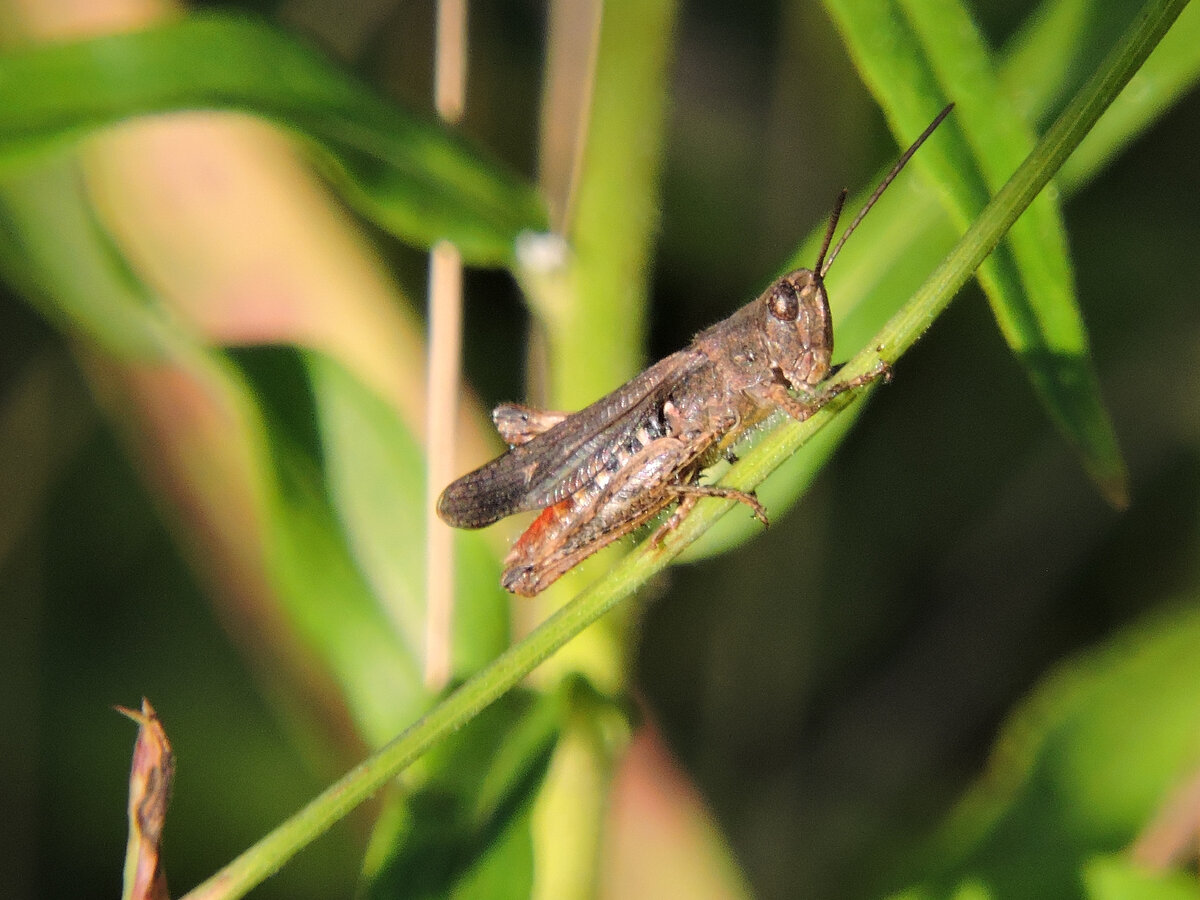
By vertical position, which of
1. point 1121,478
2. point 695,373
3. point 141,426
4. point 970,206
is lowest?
point 1121,478

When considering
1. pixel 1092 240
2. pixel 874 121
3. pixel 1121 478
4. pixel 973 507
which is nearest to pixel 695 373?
pixel 1121 478

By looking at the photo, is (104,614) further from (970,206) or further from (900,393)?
(970,206)

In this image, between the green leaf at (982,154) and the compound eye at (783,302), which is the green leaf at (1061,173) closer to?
the compound eye at (783,302)

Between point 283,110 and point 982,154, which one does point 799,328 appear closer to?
point 982,154

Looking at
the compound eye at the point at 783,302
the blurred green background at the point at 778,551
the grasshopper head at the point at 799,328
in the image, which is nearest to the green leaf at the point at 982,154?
the grasshopper head at the point at 799,328

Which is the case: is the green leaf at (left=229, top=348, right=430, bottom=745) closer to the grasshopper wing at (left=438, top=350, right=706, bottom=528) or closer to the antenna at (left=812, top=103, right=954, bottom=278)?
the grasshopper wing at (left=438, top=350, right=706, bottom=528)

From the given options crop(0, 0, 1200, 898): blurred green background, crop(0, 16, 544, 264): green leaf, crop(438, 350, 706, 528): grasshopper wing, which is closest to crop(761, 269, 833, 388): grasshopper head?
crop(438, 350, 706, 528): grasshopper wing
